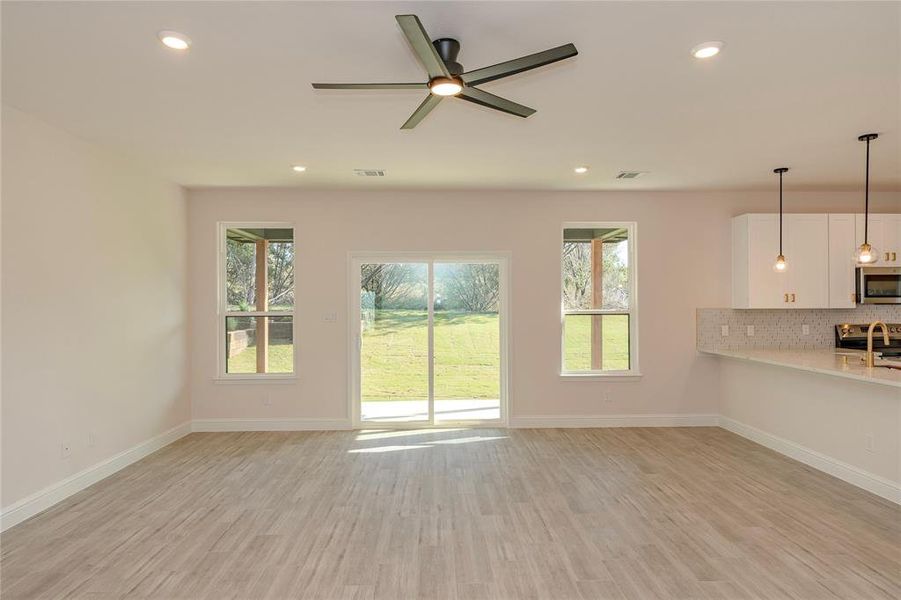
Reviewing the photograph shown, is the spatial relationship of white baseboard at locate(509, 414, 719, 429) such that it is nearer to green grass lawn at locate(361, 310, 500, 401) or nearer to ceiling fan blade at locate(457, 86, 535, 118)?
green grass lawn at locate(361, 310, 500, 401)

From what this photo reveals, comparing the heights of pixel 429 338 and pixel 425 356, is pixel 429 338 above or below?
above

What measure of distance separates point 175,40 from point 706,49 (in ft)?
8.45

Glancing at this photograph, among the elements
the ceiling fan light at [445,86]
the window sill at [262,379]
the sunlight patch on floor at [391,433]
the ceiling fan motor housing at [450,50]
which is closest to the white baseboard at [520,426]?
the sunlight patch on floor at [391,433]

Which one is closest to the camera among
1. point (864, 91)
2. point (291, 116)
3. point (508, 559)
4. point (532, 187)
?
point (508, 559)

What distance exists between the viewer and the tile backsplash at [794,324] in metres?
5.64

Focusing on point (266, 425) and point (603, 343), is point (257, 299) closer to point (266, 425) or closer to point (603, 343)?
point (266, 425)

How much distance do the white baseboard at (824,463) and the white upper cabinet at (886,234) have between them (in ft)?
7.51

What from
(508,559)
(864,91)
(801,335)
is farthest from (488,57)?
(801,335)

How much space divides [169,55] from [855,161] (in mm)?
5417

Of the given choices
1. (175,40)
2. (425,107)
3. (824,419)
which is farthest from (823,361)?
(175,40)

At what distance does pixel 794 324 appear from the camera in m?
5.64

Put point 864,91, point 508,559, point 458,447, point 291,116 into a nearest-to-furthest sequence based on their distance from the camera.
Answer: point 508,559 < point 864,91 < point 291,116 < point 458,447

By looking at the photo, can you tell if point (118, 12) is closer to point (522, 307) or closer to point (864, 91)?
point (864, 91)

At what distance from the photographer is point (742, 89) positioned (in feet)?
9.65
